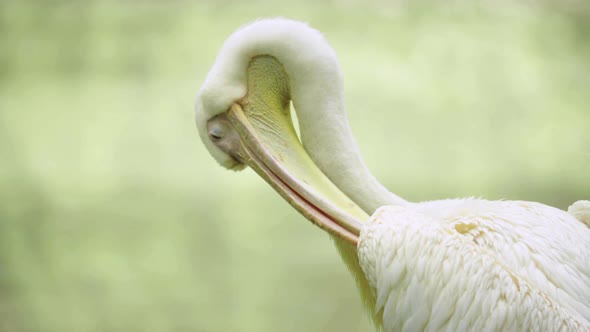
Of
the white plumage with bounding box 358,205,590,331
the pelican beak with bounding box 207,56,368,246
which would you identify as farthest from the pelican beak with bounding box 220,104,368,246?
the white plumage with bounding box 358,205,590,331

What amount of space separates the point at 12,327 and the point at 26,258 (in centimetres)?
29

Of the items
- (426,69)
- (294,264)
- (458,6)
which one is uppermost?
(458,6)

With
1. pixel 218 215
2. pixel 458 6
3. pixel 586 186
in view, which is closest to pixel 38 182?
pixel 218 215

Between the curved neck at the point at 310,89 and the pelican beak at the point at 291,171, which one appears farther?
the curved neck at the point at 310,89

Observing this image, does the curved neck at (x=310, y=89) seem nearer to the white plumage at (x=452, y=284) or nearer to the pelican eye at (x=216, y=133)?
the pelican eye at (x=216, y=133)

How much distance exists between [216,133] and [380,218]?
51 centimetres

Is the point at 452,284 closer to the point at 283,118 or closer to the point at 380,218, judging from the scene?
the point at 380,218

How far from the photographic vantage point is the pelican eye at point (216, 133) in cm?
158

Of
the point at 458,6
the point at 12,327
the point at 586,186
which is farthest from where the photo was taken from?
the point at 458,6

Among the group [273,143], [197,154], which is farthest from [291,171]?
[197,154]

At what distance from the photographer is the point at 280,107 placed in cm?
163

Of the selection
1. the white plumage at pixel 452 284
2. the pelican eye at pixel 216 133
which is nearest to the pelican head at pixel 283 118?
the pelican eye at pixel 216 133

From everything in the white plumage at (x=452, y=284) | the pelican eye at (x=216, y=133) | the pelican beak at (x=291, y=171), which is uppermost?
the pelican eye at (x=216, y=133)

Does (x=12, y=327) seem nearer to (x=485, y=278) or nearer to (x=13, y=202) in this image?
(x=13, y=202)
